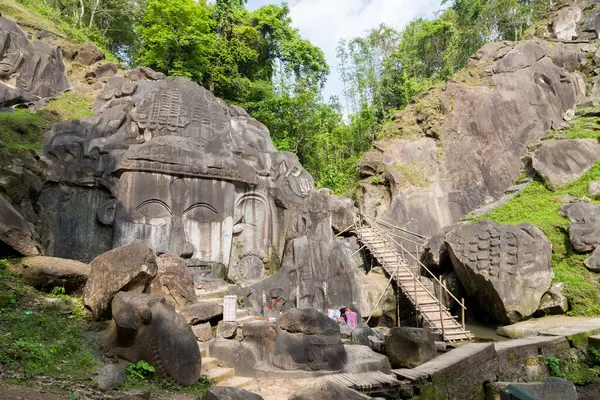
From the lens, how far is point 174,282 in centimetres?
814

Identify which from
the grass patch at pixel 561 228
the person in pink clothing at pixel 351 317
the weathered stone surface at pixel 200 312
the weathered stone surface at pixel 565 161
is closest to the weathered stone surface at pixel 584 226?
the grass patch at pixel 561 228

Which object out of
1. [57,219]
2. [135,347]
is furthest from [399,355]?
[57,219]

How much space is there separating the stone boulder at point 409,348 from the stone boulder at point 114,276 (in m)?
4.22

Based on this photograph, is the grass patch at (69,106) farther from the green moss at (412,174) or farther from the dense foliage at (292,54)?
the green moss at (412,174)

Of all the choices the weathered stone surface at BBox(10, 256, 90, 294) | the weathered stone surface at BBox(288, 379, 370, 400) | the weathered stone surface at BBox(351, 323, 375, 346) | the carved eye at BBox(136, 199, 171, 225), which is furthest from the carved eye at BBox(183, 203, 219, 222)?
the weathered stone surface at BBox(288, 379, 370, 400)

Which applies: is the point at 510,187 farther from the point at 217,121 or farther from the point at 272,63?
the point at 272,63

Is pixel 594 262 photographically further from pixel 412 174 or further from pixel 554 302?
pixel 412 174

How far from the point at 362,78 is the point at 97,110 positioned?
72.0 feet

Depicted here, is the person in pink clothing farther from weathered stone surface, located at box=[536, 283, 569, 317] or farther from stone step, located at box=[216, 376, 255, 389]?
stone step, located at box=[216, 376, 255, 389]

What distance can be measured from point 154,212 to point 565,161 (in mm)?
15683

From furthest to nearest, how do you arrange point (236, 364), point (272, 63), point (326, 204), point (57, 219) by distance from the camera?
point (272, 63)
point (326, 204)
point (57, 219)
point (236, 364)

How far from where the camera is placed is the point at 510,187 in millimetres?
19891

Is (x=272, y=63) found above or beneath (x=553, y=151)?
above

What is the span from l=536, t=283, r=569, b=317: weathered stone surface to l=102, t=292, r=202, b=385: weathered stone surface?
10322 mm
